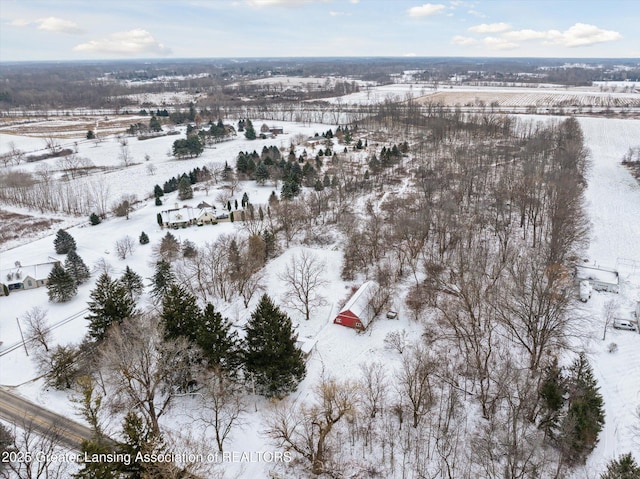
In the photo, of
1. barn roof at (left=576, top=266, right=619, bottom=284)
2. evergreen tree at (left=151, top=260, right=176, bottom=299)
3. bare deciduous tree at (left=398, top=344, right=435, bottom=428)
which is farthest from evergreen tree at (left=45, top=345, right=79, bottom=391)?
barn roof at (left=576, top=266, right=619, bottom=284)

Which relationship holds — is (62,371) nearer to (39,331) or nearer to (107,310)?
(107,310)

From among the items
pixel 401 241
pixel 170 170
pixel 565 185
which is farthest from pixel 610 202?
pixel 170 170

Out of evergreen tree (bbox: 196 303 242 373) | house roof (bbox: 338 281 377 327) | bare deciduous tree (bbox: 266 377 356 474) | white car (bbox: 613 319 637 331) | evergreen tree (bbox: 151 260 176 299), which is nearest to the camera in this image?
bare deciduous tree (bbox: 266 377 356 474)

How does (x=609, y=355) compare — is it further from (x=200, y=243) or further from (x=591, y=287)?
(x=200, y=243)

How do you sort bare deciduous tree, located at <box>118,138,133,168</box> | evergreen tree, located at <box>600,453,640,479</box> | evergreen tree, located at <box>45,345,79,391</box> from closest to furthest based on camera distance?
evergreen tree, located at <box>600,453,640,479</box>
evergreen tree, located at <box>45,345,79,391</box>
bare deciduous tree, located at <box>118,138,133,168</box>

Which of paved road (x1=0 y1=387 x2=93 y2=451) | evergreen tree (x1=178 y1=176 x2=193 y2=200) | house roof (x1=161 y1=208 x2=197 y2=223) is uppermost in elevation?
evergreen tree (x1=178 y1=176 x2=193 y2=200)

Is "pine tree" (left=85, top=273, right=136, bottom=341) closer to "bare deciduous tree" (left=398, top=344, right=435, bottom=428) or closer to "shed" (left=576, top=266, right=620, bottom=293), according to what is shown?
"bare deciduous tree" (left=398, top=344, right=435, bottom=428)

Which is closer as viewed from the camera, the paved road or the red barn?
the paved road
